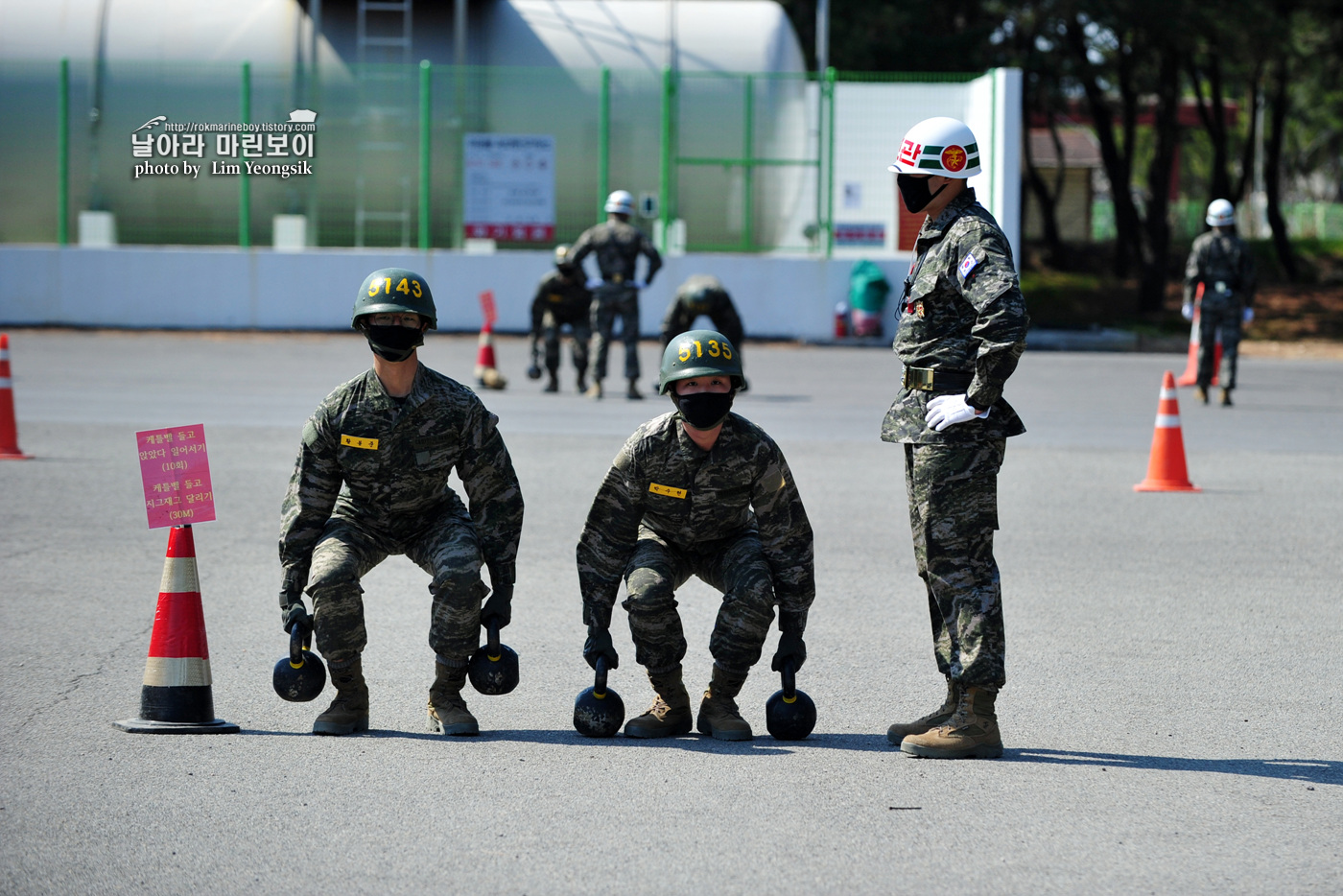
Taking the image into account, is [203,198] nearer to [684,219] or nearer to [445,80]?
[445,80]

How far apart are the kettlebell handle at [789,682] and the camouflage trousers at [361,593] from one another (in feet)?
3.36

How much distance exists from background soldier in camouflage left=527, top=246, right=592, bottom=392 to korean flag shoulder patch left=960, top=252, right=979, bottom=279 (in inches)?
473

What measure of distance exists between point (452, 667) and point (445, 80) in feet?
70.3

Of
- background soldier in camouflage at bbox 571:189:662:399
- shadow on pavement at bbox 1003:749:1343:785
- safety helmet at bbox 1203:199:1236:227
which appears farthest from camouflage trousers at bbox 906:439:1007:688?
safety helmet at bbox 1203:199:1236:227

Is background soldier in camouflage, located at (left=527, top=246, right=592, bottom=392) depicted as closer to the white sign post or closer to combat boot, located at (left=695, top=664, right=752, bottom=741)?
the white sign post

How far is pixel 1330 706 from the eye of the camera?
5691mm

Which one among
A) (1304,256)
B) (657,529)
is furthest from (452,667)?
(1304,256)

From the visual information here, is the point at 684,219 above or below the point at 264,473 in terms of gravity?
above

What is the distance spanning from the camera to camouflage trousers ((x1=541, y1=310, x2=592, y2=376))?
55.5ft

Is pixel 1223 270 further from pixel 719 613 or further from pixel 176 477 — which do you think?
pixel 176 477

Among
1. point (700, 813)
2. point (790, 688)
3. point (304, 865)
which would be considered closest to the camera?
point (304, 865)

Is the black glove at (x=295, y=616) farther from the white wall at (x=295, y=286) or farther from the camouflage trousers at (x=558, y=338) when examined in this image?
the white wall at (x=295, y=286)

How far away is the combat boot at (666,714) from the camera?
525 centimetres

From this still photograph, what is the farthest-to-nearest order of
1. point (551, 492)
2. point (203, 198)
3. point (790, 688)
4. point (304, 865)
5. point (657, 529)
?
point (203, 198)
point (551, 492)
point (657, 529)
point (790, 688)
point (304, 865)
